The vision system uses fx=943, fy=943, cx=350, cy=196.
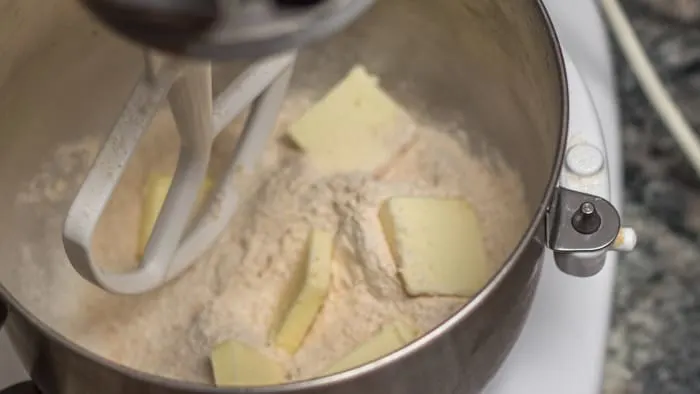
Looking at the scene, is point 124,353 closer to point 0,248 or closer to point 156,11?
point 0,248

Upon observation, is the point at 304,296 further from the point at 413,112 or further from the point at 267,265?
the point at 413,112

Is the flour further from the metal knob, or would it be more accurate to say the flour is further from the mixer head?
the mixer head

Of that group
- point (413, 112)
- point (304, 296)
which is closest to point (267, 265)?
point (304, 296)

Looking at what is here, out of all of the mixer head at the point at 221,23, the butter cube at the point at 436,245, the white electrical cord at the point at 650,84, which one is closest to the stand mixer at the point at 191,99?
the mixer head at the point at 221,23

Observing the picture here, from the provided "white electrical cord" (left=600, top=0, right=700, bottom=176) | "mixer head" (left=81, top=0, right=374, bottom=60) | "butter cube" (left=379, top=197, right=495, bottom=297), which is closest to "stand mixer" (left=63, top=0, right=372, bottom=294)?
"mixer head" (left=81, top=0, right=374, bottom=60)

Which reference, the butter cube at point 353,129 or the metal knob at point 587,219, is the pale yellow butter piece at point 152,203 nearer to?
the butter cube at point 353,129
